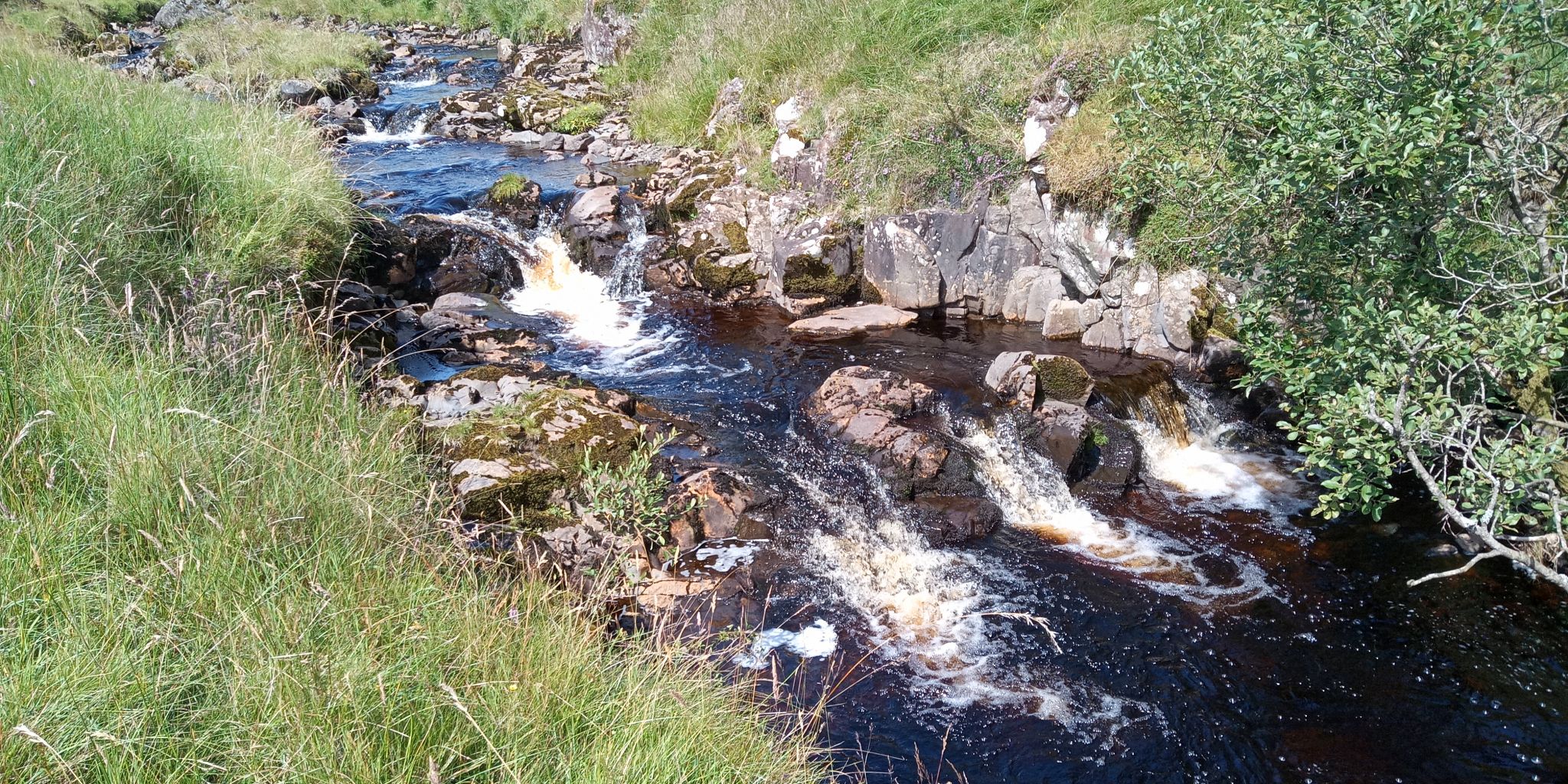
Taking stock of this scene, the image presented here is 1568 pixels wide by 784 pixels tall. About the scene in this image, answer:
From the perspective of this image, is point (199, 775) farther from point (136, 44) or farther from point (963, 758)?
point (136, 44)

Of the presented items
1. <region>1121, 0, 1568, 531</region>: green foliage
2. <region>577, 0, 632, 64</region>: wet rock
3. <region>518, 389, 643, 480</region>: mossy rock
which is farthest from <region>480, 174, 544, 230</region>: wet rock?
<region>1121, 0, 1568, 531</region>: green foliage

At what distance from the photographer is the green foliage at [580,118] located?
17438 mm

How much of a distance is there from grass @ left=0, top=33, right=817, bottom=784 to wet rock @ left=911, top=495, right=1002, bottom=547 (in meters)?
3.27

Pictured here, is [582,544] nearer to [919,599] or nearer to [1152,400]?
[919,599]

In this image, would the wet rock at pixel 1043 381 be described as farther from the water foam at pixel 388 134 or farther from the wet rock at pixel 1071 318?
the water foam at pixel 388 134

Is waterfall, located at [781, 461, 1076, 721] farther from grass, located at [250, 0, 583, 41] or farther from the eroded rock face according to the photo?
grass, located at [250, 0, 583, 41]

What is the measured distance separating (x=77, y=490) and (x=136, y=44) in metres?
30.0

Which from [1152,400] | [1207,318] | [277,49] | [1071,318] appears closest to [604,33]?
[277,49]

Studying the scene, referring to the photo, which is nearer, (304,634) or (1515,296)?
(304,634)

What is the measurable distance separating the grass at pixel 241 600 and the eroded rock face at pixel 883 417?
12.3 ft

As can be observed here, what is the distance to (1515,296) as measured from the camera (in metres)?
4.09

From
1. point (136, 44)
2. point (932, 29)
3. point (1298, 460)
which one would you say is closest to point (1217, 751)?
point (1298, 460)

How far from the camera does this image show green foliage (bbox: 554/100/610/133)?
57.2 feet

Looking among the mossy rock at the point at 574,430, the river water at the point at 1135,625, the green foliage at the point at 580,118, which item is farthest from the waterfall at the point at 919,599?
the green foliage at the point at 580,118
